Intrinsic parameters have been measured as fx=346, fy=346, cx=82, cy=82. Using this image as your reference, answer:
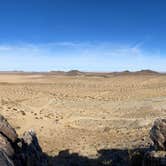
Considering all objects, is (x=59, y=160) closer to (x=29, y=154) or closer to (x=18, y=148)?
(x=29, y=154)

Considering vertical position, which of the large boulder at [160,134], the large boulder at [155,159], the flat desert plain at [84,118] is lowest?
the flat desert plain at [84,118]

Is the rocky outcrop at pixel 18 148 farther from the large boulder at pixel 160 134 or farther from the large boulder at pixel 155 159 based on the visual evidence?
the large boulder at pixel 160 134

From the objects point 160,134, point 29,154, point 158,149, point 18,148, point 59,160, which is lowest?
point 59,160

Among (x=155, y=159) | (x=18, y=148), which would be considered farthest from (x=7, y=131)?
(x=155, y=159)

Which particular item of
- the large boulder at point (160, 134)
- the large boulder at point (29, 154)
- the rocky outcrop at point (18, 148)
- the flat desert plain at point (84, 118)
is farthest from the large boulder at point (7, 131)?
the flat desert plain at point (84, 118)

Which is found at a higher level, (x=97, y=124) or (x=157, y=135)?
(x=157, y=135)

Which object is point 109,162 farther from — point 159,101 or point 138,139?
point 159,101

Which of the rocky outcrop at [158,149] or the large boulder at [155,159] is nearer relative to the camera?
the large boulder at [155,159]

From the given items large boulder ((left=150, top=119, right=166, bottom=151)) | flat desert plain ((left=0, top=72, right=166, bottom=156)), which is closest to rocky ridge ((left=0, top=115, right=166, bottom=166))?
large boulder ((left=150, top=119, right=166, bottom=151))

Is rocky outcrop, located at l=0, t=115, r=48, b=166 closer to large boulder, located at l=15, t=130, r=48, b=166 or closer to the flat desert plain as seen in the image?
large boulder, located at l=15, t=130, r=48, b=166

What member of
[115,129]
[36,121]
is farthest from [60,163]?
[36,121]

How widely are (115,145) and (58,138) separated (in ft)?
16.7

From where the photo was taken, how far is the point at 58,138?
25156 millimetres

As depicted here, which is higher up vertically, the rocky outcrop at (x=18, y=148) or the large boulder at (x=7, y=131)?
the large boulder at (x=7, y=131)
